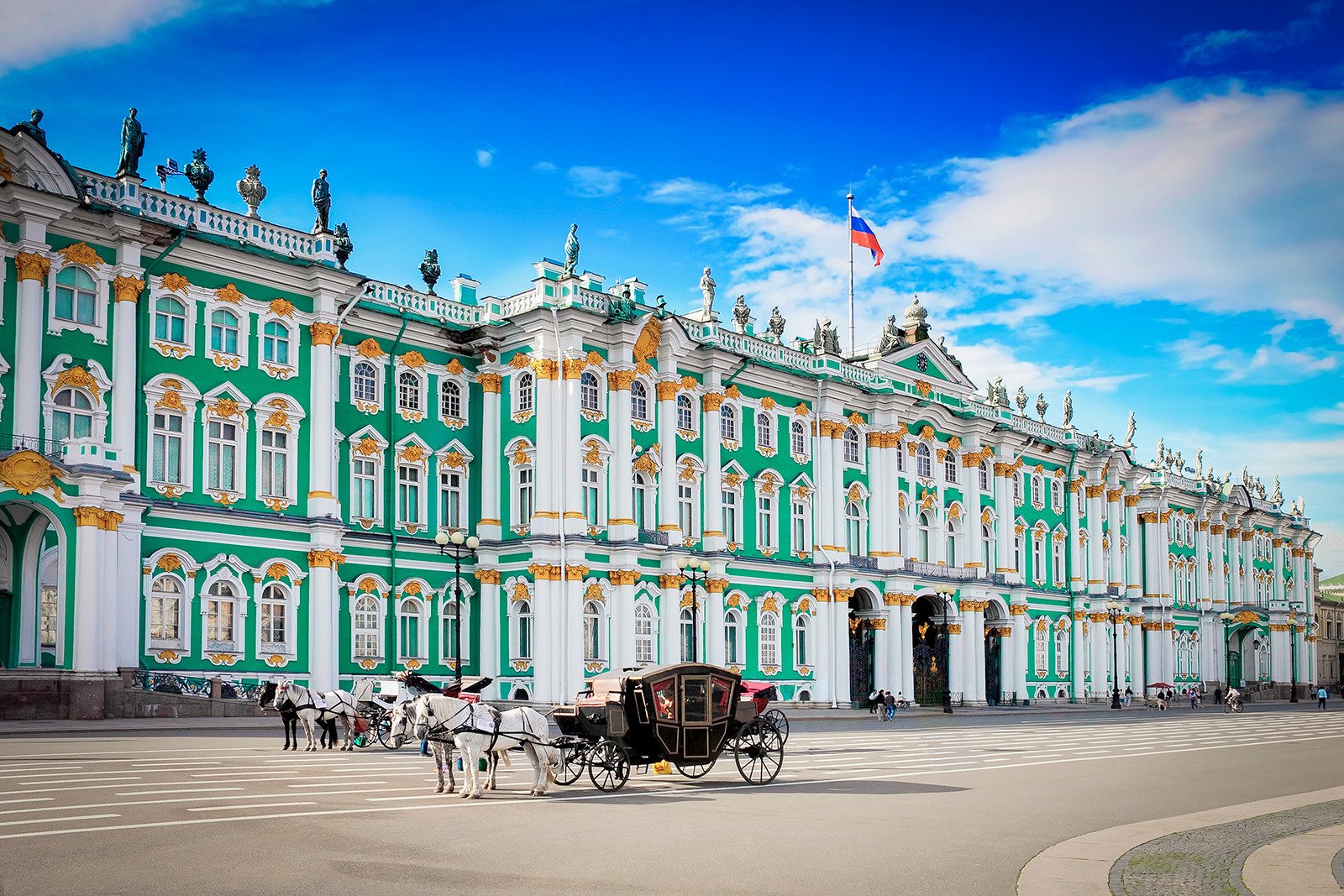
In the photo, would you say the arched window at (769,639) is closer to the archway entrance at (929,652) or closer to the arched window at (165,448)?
the archway entrance at (929,652)

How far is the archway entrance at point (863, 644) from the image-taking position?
6328 centimetres

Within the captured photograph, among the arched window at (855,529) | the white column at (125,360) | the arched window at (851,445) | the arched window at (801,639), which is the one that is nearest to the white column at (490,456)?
the arched window at (801,639)

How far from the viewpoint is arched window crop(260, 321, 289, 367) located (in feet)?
143

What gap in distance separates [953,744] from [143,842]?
25782mm

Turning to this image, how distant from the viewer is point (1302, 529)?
114 m

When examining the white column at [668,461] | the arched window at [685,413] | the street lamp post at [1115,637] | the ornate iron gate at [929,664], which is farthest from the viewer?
the street lamp post at [1115,637]

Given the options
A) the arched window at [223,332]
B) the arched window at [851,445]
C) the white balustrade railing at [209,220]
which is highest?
the white balustrade railing at [209,220]

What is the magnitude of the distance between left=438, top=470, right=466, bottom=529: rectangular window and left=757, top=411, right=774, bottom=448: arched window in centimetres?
1426

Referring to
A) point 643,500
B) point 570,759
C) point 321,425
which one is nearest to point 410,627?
point 321,425

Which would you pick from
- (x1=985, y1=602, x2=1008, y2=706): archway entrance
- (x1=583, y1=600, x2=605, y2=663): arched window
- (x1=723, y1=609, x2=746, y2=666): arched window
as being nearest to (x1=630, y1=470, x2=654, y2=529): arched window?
(x1=583, y1=600, x2=605, y2=663): arched window

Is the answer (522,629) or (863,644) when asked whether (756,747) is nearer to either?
(522,629)

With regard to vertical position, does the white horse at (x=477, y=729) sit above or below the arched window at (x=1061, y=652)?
above

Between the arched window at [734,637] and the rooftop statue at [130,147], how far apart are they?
2877 cm

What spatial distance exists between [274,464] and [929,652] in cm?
3715
